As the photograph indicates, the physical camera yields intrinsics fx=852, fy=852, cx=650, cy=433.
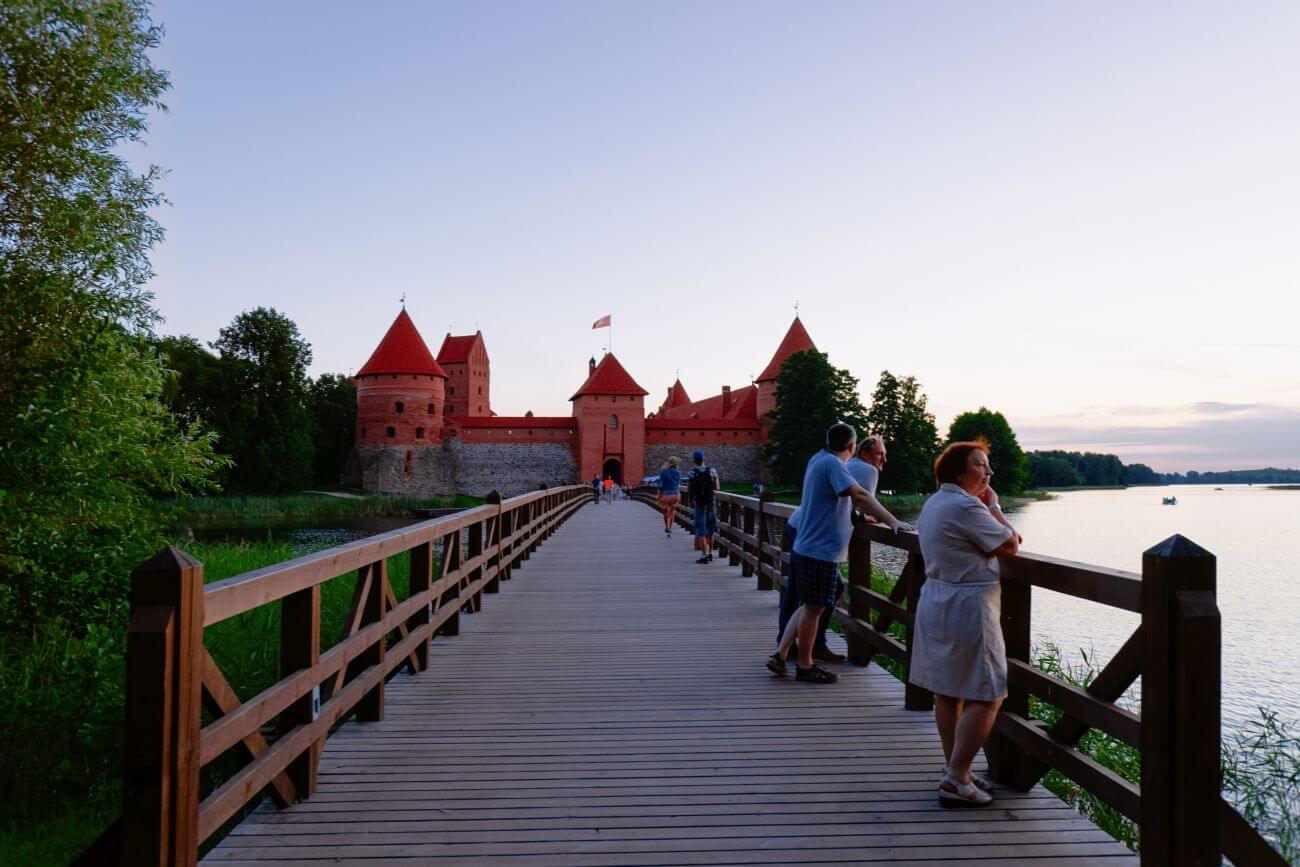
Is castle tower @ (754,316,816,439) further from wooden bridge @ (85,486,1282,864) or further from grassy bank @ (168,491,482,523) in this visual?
wooden bridge @ (85,486,1282,864)

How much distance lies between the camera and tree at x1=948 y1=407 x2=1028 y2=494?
55.8m

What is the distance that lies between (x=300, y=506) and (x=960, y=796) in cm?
3763

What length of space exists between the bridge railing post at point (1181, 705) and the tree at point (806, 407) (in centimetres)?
4093

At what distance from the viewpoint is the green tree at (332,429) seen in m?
54.1

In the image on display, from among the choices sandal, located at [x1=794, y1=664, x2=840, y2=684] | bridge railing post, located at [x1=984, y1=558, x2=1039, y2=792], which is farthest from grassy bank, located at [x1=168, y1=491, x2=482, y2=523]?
bridge railing post, located at [x1=984, y1=558, x2=1039, y2=792]

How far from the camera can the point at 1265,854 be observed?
6.82 ft

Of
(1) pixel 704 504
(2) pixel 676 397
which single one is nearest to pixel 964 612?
(1) pixel 704 504

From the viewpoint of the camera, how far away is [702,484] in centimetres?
1059

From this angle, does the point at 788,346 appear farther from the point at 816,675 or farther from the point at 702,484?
the point at 816,675

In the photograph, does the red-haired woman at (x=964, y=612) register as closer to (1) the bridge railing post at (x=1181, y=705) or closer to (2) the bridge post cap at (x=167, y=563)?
(1) the bridge railing post at (x=1181, y=705)

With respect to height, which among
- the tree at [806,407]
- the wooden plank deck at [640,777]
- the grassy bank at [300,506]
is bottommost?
the grassy bank at [300,506]

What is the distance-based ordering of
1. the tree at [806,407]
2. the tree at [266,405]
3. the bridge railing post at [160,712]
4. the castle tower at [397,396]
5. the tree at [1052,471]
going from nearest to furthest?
the bridge railing post at [160,712] → the tree at [266,405] → the tree at [806,407] → the castle tower at [397,396] → the tree at [1052,471]

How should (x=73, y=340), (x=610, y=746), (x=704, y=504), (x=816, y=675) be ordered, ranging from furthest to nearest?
1. (x=704, y=504)
2. (x=73, y=340)
3. (x=816, y=675)
4. (x=610, y=746)

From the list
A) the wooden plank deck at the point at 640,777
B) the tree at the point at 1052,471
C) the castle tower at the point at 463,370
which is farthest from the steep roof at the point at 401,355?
the tree at the point at 1052,471
